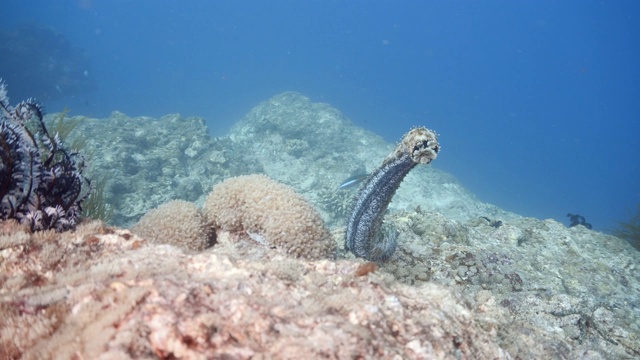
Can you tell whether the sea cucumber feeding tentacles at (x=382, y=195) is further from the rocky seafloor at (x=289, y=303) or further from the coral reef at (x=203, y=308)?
the coral reef at (x=203, y=308)

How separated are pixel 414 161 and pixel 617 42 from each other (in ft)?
626

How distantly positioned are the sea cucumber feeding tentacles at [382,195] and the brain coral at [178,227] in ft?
6.23

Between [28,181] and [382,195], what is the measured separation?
11.7ft

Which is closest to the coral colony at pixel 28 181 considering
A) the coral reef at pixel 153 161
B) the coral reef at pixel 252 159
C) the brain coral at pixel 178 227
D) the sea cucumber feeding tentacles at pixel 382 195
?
the brain coral at pixel 178 227

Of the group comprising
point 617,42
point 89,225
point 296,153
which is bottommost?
point 89,225

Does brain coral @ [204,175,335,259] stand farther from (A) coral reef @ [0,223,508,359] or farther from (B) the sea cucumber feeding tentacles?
(A) coral reef @ [0,223,508,359]

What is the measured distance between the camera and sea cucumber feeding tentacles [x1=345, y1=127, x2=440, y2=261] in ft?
11.7

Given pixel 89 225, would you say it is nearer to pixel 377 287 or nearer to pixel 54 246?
pixel 54 246

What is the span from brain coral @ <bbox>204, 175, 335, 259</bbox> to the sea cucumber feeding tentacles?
28.4 inches

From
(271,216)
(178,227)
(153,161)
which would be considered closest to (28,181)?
(178,227)

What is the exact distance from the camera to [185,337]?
1.45m

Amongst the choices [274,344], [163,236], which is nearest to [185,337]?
[274,344]

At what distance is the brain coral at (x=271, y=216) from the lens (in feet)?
11.7

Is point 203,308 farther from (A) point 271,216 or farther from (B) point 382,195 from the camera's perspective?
(B) point 382,195
